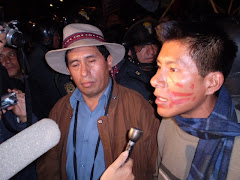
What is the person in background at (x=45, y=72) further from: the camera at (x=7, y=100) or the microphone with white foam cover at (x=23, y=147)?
the microphone with white foam cover at (x=23, y=147)

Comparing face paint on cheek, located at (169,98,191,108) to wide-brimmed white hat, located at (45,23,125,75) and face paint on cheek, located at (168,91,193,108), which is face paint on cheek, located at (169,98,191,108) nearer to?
face paint on cheek, located at (168,91,193,108)

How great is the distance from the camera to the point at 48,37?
3842 mm

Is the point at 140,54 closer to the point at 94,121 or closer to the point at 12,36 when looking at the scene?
the point at 94,121

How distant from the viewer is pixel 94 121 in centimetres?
205

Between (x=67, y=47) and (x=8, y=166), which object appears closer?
(x=8, y=166)

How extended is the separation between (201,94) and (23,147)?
1290 millimetres

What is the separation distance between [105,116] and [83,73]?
0.55m

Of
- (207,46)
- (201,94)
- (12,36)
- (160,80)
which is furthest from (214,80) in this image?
(12,36)

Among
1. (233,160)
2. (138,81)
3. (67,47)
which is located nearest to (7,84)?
(67,47)

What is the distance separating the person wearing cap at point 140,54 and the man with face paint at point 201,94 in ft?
4.43

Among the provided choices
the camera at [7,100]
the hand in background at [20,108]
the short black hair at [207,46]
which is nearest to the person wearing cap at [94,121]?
the hand in background at [20,108]

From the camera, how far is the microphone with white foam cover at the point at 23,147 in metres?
0.60

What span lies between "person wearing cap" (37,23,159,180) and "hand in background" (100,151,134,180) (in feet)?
2.74

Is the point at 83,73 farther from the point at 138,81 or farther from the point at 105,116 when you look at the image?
the point at 138,81
